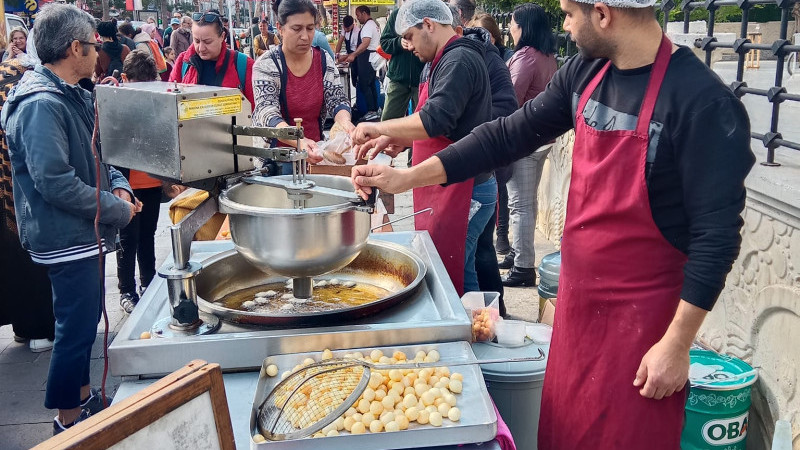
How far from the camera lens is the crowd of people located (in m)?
1.71

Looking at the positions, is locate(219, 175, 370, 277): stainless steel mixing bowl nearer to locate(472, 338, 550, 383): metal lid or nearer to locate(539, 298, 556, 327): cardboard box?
locate(472, 338, 550, 383): metal lid

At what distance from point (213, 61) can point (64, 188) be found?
2146 millimetres

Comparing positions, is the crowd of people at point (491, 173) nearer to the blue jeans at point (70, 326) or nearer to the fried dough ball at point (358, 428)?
the blue jeans at point (70, 326)

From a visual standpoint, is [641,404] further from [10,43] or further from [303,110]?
[10,43]

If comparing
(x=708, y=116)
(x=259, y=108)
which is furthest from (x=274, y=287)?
(x=259, y=108)

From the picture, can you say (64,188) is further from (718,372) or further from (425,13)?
(718,372)

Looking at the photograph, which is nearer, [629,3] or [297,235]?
[629,3]

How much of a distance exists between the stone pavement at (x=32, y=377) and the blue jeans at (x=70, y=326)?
0.18 meters

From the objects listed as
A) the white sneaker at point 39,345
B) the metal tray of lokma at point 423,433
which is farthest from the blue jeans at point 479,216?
the white sneaker at point 39,345

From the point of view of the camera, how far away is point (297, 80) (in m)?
4.11

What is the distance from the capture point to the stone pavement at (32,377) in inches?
135

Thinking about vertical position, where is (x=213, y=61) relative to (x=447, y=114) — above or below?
above

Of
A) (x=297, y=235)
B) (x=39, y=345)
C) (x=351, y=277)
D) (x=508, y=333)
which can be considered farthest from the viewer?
(x=39, y=345)

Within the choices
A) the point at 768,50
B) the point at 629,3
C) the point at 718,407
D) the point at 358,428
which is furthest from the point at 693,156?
the point at 768,50
